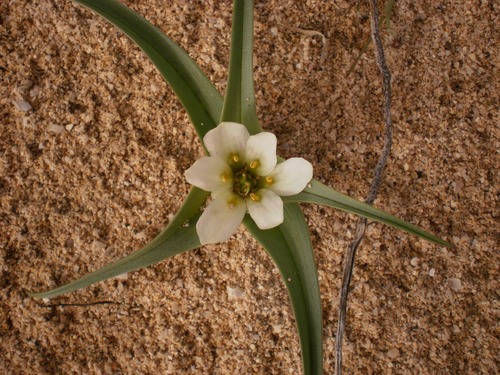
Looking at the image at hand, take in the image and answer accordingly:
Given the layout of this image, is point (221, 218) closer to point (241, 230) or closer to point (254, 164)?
point (254, 164)

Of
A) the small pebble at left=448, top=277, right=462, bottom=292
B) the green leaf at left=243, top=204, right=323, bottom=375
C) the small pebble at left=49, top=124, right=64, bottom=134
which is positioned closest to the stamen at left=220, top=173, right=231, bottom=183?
the green leaf at left=243, top=204, right=323, bottom=375

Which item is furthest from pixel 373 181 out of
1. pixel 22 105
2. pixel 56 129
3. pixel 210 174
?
pixel 22 105

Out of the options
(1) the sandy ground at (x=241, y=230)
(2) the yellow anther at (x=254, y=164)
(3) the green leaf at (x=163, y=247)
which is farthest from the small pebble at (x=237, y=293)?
(2) the yellow anther at (x=254, y=164)

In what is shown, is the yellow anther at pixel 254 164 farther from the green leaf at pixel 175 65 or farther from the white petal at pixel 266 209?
the green leaf at pixel 175 65

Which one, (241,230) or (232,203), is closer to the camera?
(232,203)

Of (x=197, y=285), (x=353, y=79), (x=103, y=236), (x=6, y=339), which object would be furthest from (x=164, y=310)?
(x=353, y=79)

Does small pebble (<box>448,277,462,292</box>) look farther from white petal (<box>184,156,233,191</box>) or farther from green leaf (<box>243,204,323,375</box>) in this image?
white petal (<box>184,156,233,191</box>)

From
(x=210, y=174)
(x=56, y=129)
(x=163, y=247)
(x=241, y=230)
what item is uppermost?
(x=56, y=129)

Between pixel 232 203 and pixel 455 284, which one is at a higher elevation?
pixel 455 284
